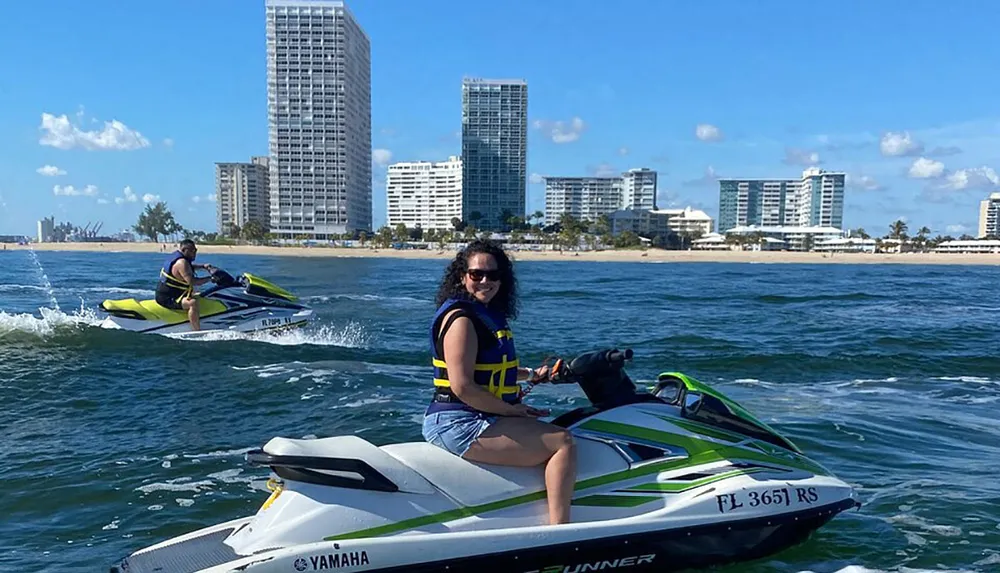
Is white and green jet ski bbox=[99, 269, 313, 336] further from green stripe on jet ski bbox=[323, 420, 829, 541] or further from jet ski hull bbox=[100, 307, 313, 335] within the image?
green stripe on jet ski bbox=[323, 420, 829, 541]

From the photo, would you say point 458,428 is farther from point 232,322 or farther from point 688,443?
point 232,322

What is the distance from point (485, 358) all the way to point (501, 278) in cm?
50

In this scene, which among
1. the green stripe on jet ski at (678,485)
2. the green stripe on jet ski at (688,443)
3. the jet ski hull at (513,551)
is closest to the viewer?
the jet ski hull at (513,551)

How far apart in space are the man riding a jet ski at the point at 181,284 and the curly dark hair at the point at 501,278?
11.0 metres

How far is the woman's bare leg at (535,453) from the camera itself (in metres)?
4.02

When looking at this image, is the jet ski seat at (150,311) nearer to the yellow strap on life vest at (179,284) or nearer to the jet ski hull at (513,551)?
the yellow strap on life vest at (179,284)

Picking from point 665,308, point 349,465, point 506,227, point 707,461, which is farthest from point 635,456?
point 506,227

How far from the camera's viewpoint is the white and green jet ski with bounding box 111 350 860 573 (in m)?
3.81

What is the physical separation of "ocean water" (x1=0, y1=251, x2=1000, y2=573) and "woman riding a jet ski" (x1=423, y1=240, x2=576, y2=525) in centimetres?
168

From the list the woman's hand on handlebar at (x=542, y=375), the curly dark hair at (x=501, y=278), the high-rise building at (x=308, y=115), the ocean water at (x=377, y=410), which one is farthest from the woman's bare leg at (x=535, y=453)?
the high-rise building at (x=308, y=115)

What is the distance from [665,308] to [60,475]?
818 inches

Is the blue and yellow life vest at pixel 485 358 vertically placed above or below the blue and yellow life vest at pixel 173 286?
above

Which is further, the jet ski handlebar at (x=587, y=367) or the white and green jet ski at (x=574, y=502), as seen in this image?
the jet ski handlebar at (x=587, y=367)

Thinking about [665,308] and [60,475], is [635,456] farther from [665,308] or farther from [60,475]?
[665,308]
